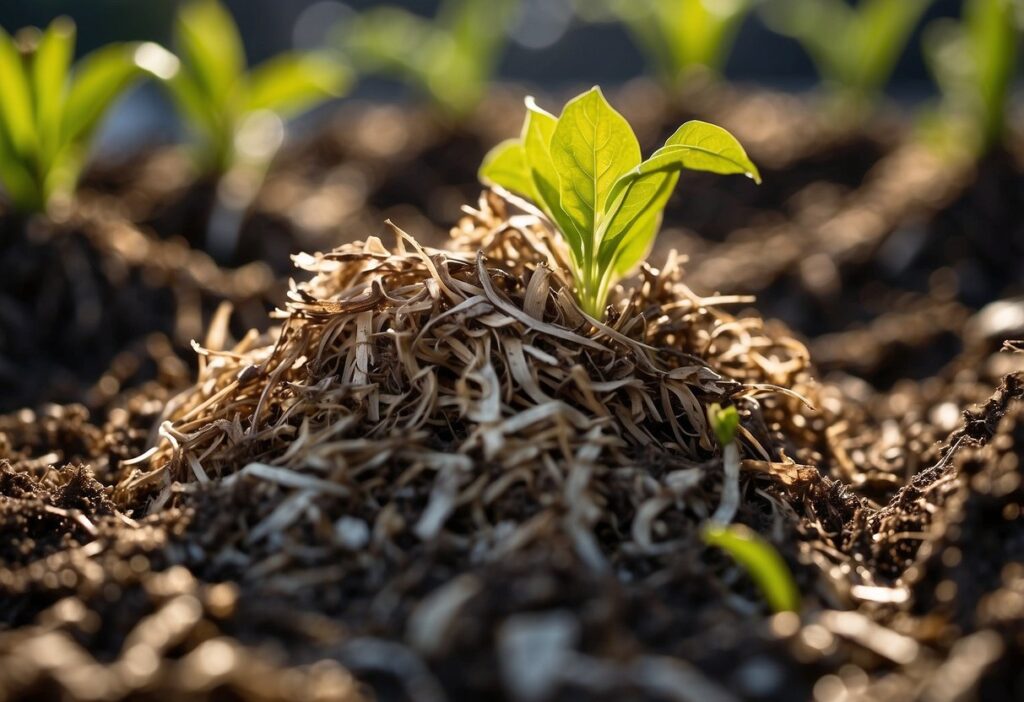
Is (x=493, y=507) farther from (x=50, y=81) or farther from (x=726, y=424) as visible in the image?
(x=50, y=81)

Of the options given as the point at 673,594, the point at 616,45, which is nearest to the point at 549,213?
the point at 673,594

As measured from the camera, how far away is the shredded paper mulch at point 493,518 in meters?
1.06

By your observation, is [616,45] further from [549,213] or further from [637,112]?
[549,213]

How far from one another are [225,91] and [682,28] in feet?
6.80

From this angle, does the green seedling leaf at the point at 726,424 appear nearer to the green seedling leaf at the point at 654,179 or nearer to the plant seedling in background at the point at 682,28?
the green seedling leaf at the point at 654,179

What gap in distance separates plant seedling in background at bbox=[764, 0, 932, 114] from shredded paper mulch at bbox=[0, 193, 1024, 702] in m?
2.88

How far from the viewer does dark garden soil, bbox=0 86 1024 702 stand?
3.49ft


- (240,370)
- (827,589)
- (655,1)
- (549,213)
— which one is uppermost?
(655,1)

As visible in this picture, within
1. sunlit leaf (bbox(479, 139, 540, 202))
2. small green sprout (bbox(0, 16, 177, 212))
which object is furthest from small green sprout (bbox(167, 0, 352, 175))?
sunlit leaf (bbox(479, 139, 540, 202))

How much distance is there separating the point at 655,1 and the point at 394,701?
4.04 metres

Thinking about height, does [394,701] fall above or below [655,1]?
below

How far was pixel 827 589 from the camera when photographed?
4.22 ft

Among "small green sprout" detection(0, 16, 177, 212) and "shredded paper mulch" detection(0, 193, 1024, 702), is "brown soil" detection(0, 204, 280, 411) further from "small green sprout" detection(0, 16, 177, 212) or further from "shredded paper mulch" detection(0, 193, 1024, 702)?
"shredded paper mulch" detection(0, 193, 1024, 702)

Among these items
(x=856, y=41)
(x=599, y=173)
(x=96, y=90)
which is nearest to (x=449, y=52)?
(x=856, y=41)
